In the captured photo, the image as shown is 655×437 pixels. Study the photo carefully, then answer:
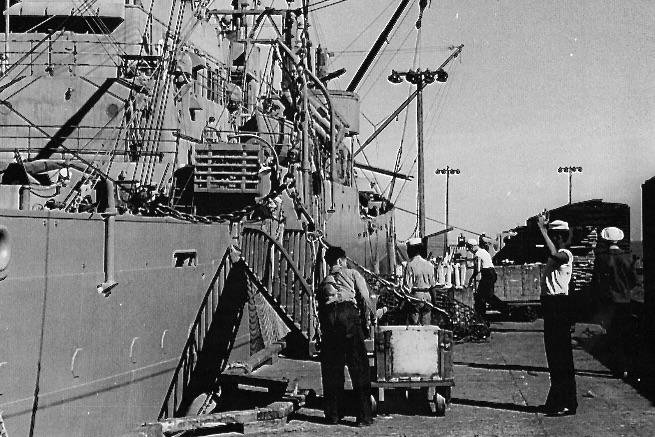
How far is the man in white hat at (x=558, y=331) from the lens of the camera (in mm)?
7676

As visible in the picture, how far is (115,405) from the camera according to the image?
28.2 ft

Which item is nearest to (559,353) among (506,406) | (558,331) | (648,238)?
(558,331)

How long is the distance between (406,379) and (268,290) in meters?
3.88

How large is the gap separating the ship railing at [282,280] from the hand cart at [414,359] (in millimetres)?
2878

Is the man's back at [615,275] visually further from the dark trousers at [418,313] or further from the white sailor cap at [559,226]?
the dark trousers at [418,313]

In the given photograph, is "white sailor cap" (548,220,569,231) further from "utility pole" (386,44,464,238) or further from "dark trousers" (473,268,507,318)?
"utility pole" (386,44,464,238)

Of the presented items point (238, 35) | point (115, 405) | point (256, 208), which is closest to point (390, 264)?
point (238, 35)

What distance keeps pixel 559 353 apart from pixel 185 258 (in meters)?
5.30

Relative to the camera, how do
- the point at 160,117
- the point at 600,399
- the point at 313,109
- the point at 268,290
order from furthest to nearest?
the point at 313,109
the point at 160,117
the point at 268,290
the point at 600,399

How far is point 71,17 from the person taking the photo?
19750mm

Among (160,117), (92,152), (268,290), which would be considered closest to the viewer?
(268,290)

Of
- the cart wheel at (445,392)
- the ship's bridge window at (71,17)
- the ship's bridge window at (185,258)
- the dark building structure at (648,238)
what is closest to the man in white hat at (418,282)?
the cart wheel at (445,392)

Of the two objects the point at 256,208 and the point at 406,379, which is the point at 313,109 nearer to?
the point at 256,208

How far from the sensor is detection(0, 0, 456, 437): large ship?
733 cm
